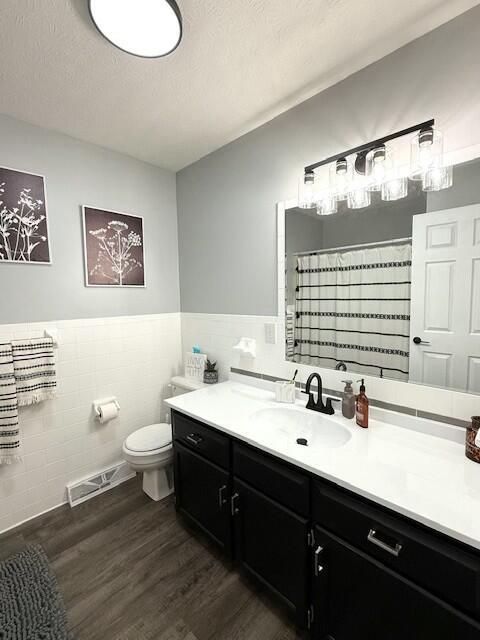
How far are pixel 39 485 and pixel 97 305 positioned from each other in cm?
126

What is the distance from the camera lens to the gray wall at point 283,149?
121 centimetres

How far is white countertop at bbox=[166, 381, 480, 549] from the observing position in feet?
2.78

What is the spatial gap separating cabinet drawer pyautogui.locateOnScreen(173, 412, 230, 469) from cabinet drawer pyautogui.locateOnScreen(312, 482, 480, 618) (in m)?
0.52

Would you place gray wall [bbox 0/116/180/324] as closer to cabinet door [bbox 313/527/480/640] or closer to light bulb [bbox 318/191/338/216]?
light bulb [bbox 318/191/338/216]

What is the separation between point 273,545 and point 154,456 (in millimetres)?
978

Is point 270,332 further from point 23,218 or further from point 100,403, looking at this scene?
point 23,218

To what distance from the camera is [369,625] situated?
98cm

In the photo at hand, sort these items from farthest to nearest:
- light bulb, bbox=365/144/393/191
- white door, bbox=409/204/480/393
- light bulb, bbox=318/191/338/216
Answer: light bulb, bbox=318/191/338/216 < light bulb, bbox=365/144/393/191 < white door, bbox=409/204/480/393

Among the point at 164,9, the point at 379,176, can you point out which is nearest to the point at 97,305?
the point at 164,9

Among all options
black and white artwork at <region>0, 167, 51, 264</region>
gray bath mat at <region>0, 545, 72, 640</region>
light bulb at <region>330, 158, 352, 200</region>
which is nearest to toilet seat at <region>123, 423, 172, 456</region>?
gray bath mat at <region>0, 545, 72, 640</region>

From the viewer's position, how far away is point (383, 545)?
92 cm

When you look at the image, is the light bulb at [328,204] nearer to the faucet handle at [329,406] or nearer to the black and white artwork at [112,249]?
the faucet handle at [329,406]

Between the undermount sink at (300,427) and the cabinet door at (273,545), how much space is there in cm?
28

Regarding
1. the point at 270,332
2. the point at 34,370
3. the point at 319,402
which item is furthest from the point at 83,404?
the point at 319,402
